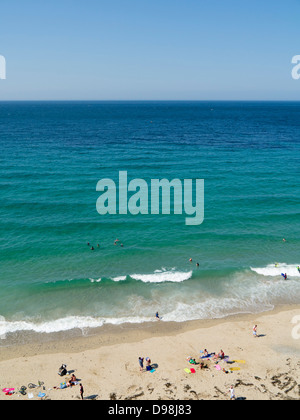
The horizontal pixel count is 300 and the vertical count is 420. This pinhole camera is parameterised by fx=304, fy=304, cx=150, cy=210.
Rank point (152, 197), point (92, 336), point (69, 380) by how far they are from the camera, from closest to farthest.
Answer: point (69, 380), point (92, 336), point (152, 197)

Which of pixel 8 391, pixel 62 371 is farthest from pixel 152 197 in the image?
pixel 8 391

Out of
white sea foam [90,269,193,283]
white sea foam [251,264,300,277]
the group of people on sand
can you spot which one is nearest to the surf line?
white sea foam [90,269,193,283]

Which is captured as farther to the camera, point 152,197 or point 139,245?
point 152,197

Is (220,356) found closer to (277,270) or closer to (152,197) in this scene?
(277,270)

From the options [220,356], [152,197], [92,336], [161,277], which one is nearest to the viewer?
[220,356]

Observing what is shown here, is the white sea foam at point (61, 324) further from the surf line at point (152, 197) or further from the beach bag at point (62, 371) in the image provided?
the surf line at point (152, 197)

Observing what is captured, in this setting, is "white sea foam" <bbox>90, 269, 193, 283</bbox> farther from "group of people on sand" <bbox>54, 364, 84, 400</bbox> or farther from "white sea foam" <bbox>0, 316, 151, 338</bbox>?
"group of people on sand" <bbox>54, 364, 84, 400</bbox>

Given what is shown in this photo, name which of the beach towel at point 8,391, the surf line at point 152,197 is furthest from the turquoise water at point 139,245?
the beach towel at point 8,391
